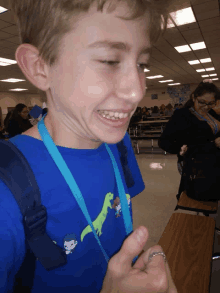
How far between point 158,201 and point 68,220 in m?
2.38

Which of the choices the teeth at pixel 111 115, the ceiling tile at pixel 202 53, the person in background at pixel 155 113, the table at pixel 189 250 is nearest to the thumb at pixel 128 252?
the teeth at pixel 111 115

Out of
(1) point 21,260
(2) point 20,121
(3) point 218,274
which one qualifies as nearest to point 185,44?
(2) point 20,121

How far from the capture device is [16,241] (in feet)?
1.27

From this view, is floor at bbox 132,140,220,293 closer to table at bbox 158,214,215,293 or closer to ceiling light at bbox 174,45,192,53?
table at bbox 158,214,215,293

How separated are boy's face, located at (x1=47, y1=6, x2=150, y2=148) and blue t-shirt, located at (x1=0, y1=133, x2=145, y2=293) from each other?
115 mm

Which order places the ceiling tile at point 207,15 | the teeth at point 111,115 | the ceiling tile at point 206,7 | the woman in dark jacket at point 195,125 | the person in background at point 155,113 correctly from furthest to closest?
the person in background at point 155,113, the ceiling tile at point 207,15, the ceiling tile at point 206,7, the woman in dark jacket at point 195,125, the teeth at point 111,115

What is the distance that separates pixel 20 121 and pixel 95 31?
12.3ft

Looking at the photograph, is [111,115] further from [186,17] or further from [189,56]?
[189,56]

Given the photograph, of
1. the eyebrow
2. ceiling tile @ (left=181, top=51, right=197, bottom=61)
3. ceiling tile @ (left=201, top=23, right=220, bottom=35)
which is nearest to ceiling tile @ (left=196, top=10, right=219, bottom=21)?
ceiling tile @ (left=201, top=23, right=220, bottom=35)

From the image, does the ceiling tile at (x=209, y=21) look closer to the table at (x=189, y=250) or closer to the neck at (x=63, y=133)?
the table at (x=189, y=250)

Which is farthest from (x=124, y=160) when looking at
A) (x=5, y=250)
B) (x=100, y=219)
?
(x=5, y=250)

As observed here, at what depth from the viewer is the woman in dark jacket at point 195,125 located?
1.81 metres

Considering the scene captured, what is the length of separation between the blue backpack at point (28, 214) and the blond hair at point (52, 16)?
23cm

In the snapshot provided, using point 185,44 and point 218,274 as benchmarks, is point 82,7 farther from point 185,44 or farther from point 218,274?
point 185,44
